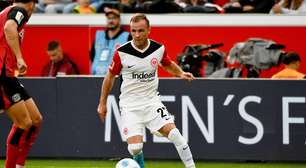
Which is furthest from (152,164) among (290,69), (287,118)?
(290,69)

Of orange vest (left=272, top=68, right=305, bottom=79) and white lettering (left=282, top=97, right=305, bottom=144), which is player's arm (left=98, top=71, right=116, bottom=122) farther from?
orange vest (left=272, top=68, right=305, bottom=79)

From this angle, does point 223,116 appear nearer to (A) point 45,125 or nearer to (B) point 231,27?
(A) point 45,125

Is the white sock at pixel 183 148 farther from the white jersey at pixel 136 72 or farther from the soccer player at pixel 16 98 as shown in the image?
the soccer player at pixel 16 98

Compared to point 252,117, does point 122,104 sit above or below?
above

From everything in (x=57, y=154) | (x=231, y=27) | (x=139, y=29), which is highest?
(x=139, y=29)

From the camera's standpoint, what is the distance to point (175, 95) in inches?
539

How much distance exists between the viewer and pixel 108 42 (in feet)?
53.8

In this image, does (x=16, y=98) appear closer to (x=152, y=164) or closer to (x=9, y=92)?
(x=9, y=92)

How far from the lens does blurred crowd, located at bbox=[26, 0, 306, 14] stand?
657 inches

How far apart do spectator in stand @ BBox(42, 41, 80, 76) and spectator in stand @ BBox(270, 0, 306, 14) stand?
3522 millimetres

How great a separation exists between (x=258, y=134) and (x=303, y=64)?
3.40 meters

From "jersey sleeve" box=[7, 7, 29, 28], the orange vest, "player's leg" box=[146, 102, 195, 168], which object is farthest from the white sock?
the orange vest

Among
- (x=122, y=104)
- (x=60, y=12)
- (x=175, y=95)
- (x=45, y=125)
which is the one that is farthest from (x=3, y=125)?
(x=60, y=12)

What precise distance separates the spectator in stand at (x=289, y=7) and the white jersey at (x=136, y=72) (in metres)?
5.79
